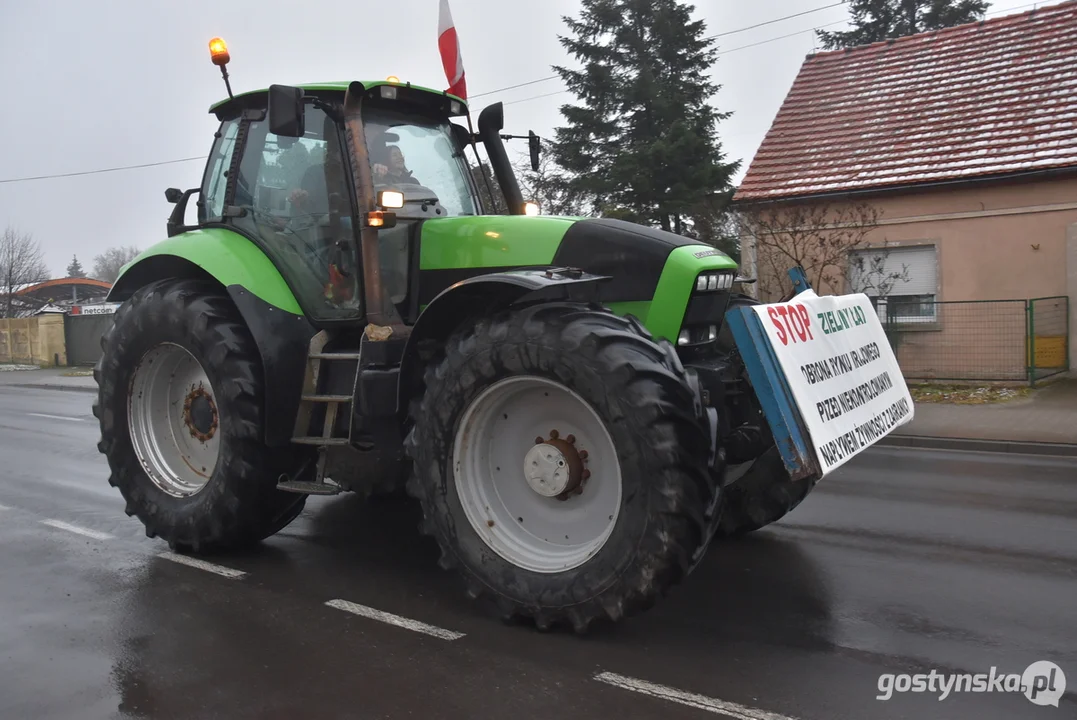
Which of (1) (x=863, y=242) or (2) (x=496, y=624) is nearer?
(2) (x=496, y=624)

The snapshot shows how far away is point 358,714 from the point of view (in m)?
3.55

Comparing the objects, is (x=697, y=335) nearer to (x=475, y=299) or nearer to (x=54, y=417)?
(x=475, y=299)

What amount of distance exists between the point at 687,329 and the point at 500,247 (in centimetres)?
109

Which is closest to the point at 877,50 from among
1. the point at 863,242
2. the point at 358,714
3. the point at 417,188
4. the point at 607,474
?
the point at 863,242

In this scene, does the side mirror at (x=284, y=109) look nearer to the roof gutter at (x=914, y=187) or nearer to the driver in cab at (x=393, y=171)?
the driver in cab at (x=393, y=171)

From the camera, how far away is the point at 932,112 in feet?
55.6

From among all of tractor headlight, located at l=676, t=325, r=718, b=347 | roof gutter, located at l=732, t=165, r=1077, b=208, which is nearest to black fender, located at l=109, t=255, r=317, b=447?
tractor headlight, located at l=676, t=325, r=718, b=347

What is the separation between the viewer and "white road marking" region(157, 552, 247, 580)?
5367mm

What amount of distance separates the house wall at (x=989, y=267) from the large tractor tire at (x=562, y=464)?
41.0 feet

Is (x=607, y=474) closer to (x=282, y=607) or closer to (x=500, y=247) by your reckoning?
(x=500, y=247)

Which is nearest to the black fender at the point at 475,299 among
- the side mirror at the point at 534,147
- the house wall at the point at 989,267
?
the side mirror at the point at 534,147

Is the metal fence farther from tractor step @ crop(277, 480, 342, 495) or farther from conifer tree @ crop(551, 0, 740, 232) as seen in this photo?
tractor step @ crop(277, 480, 342, 495)

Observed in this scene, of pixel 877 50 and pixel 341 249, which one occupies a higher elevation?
pixel 877 50

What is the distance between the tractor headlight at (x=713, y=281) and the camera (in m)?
4.74
